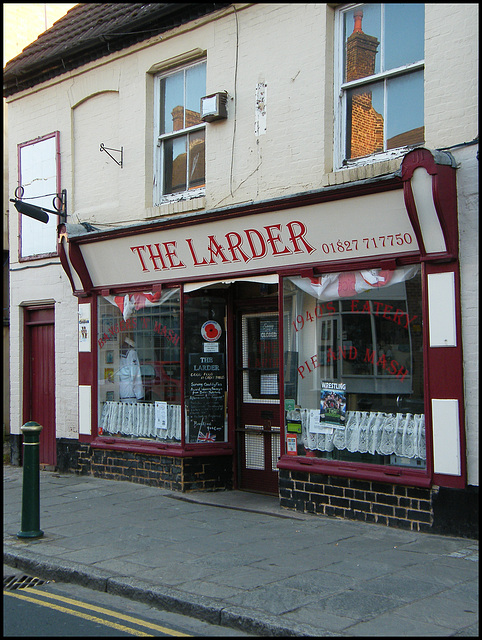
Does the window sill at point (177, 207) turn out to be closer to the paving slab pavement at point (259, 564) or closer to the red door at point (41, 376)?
the red door at point (41, 376)

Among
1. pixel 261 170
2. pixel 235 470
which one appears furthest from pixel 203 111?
pixel 235 470

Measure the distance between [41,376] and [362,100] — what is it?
23.3 feet

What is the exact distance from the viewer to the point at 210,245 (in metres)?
9.35

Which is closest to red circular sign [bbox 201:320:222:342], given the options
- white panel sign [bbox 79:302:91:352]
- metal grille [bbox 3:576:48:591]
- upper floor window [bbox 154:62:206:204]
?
upper floor window [bbox 154:62:206:204]

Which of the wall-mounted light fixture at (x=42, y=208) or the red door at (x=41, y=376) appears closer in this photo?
the wall-mounted light fixture at (x=42, y=208)

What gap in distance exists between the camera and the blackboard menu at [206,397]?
32.6 feet

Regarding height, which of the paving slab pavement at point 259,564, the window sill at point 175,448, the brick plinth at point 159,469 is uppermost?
the window sill at point 175,448

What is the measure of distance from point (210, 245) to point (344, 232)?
6.75 ft

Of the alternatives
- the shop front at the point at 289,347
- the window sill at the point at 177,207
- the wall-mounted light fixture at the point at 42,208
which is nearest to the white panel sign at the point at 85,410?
Result: the shop front at the point at 289,347

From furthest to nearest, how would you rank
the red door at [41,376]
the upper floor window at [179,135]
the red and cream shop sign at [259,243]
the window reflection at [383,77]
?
the red door at [41,376] < the upper floor window at [179,135] < the window reflection at [383,77] < the red and cream shop sign at [259,243]

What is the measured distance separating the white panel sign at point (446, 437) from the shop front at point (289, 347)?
0.6 inches

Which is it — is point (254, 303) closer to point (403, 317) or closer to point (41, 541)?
point (403, 317)

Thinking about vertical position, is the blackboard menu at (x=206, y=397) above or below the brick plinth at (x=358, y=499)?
above

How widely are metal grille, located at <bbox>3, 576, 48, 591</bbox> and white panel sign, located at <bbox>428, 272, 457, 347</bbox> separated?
14.3 ft
